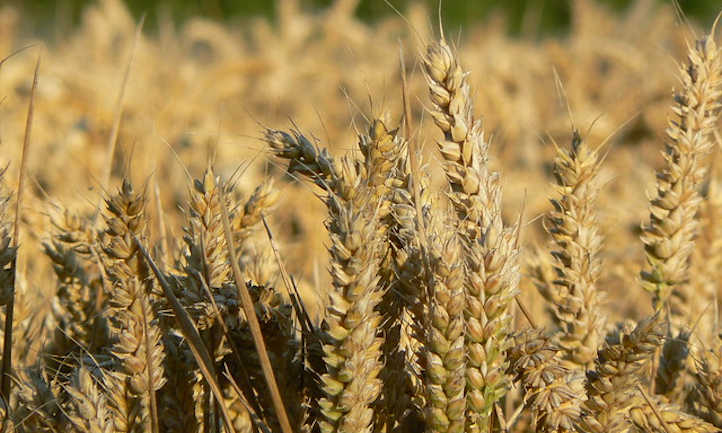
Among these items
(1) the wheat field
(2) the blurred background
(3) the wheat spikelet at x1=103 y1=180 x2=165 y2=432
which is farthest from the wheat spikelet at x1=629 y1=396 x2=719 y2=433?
(2) the blurred background

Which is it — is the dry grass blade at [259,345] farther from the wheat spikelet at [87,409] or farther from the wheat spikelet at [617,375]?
the wheat spikelet at [617,375]

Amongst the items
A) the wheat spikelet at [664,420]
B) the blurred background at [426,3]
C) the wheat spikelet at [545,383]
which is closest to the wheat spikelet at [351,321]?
the wheat spikelet at [545,383]

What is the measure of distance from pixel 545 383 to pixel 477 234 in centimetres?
17

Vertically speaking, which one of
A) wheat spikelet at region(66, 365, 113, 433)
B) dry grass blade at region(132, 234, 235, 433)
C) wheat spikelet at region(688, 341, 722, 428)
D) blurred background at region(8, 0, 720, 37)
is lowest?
wheat spikelet at region(66, 365, 113, 433)

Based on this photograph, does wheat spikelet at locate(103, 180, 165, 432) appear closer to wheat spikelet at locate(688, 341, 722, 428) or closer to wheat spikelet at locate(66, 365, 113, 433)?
wheat spikelet at locate(66, 365, 113, 433)

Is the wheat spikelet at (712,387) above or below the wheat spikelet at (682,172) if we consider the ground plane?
below

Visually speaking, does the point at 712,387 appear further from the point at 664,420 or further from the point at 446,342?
the point at 446,342

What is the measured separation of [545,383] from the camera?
2.45 feet

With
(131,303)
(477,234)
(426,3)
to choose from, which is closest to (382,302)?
(477,234)

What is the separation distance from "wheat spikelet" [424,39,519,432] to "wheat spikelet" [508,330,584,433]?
38 mm

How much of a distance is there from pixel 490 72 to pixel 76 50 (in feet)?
7.46

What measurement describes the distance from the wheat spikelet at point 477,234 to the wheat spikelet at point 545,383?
0.13ft

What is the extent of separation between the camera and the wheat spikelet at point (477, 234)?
2.11 ft

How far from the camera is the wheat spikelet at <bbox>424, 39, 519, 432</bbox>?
64 centimetres
